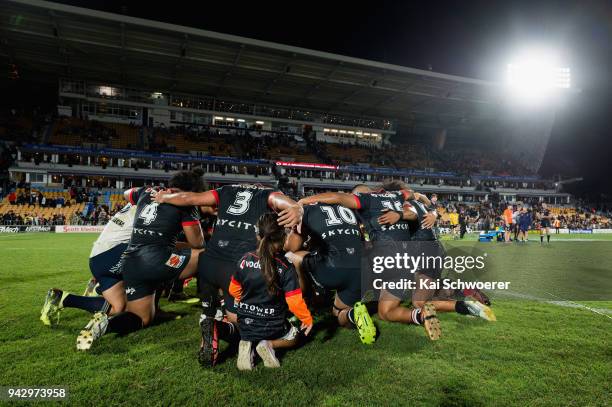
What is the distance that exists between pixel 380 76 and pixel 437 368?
36548 mm

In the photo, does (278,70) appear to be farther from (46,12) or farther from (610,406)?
(610,406)

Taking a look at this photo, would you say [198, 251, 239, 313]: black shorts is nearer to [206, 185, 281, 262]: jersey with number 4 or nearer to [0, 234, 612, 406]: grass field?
[206, 185, 281, 262]: jersey with number 4

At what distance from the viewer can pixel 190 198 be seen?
4328 millimetres

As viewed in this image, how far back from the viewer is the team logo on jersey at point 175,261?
4488mm

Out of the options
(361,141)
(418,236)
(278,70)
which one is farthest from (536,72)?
(418,236)

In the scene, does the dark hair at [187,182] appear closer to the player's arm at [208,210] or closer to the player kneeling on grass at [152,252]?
the player kneeling on grass at [152,252]

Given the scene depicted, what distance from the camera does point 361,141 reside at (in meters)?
49.4

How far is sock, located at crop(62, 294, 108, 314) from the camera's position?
4578mm

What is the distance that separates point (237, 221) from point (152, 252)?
4.06 ft

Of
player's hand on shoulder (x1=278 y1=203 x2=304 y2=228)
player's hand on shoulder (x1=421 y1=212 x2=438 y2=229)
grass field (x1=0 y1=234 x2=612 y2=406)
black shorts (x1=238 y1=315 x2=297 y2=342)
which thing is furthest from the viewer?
player's hand on shoulder (x1=421 y1=212 x2=438 y2=229)

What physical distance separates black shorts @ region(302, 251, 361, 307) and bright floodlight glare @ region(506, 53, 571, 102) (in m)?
43.0

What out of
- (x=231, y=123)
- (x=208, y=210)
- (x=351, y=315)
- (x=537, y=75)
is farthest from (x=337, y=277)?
(x=537, y=75)

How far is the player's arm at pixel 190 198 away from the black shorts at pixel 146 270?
2.10ft

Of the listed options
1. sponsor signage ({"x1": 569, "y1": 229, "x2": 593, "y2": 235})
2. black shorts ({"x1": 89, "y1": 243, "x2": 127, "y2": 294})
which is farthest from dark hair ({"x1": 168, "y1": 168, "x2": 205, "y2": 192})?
sponsor signage ({"x1": 569, "y1": 229, "x2": 593, "y2": 235})
